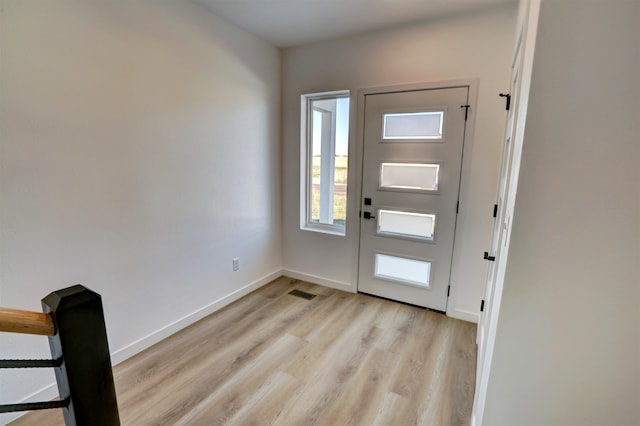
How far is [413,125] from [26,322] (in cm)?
277

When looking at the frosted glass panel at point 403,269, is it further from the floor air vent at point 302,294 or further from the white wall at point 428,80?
the floor air vent at point 302,294

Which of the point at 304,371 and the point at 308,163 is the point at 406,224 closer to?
the point at 308,163

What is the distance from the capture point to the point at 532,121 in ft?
3.16

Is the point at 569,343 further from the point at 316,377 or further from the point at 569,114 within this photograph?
the point at 316,377

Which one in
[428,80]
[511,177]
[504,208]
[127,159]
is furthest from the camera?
[428,80]

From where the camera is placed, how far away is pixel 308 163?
11.4 ft

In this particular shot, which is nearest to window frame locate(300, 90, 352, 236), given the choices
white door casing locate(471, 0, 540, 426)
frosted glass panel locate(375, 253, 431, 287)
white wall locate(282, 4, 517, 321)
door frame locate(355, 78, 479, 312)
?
white wall locate(282, 4, 517, 321)

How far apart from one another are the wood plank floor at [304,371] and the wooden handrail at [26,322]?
1.34m

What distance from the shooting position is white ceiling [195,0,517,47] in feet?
7.50

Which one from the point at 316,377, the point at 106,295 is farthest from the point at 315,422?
the point at 106,295

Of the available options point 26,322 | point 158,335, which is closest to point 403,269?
point 158,335

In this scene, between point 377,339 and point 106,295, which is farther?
point 377,339

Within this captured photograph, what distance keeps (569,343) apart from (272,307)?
7.82 feet

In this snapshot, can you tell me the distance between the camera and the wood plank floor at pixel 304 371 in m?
1.71
